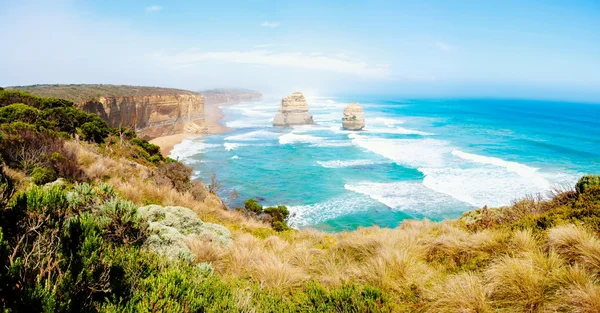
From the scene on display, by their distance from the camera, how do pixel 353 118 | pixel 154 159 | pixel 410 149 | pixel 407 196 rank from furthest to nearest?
pixel 353 118, pixel 410 149, pixel 407 196, pixel 154 159

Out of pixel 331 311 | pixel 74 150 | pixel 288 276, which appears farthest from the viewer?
pixel 74 150

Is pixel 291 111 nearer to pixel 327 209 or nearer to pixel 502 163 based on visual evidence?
pixel 502 163

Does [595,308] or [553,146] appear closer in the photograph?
[595,308]

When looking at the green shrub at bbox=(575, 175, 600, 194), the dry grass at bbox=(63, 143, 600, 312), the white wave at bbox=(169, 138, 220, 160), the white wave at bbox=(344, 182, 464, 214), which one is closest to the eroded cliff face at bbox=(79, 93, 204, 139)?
the white wave at bbox=(169, 138, 220, 160)

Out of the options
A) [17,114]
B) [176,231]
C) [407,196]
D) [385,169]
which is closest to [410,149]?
[385,169]

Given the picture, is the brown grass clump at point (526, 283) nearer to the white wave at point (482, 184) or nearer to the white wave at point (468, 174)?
the white wave at point (482, 184)

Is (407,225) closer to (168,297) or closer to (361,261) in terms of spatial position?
(361,261)

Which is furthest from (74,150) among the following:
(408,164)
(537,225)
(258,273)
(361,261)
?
(408,164)
